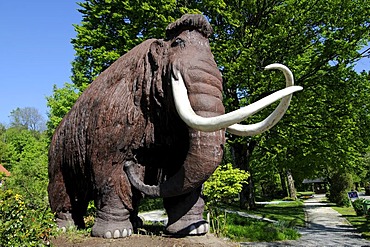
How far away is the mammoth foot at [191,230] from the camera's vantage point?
3.38 metres

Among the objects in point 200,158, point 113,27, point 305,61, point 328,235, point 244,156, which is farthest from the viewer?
point 244,156

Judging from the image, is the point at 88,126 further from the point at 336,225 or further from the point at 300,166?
the point at 300,166

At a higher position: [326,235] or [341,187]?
[341,187]

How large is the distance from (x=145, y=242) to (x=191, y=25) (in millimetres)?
1982

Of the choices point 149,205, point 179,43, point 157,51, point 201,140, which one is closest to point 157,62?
point 157,51

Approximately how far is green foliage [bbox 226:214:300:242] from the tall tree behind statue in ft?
8.86

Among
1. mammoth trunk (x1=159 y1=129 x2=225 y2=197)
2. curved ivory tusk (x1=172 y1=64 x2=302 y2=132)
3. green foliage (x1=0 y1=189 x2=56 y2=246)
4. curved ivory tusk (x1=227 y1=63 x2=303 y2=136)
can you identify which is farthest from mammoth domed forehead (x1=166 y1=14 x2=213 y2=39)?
green foliage (x1=0 y1=189 x2=56 y2=246)

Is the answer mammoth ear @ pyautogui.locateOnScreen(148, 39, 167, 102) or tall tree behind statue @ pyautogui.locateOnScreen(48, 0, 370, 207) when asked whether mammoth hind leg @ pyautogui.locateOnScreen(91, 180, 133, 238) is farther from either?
tall tree behind statue @ pyautogui.locateOnScreen(48, 0, 370, 207)

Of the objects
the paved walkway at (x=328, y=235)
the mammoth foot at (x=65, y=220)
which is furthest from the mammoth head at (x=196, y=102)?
the paved walkway at (x=328, y=235)

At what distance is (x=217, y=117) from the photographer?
2.82m

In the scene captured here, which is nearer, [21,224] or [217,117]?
[217,117]

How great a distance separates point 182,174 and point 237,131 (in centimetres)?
64

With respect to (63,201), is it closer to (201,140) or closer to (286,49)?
(201,140)

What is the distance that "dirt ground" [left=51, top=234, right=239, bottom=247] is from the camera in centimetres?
318
